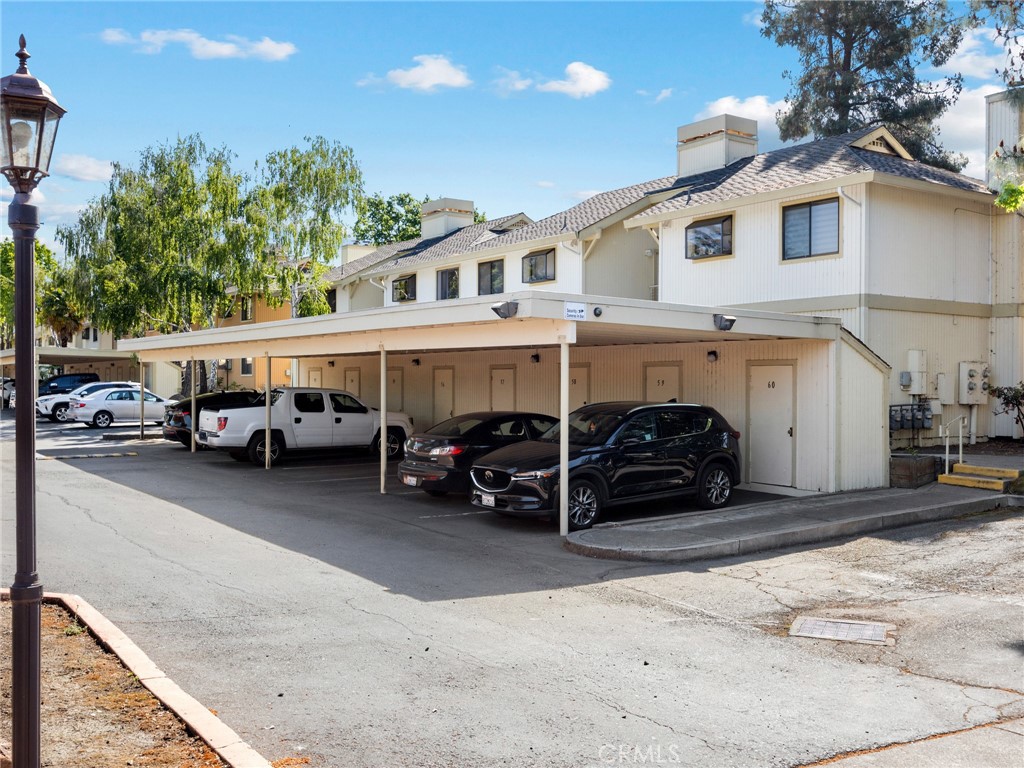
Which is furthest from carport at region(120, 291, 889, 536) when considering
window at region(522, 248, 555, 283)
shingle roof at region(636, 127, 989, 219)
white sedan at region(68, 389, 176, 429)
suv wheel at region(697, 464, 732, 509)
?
white sedan at region(68, 389, 176, 429)

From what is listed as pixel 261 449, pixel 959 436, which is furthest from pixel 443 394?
pixel 959 436

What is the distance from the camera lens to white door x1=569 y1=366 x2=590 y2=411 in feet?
62.2

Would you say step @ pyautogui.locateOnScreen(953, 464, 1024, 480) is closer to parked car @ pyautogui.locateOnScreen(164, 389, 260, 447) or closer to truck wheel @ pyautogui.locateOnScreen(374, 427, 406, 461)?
truck wheel @ pyautogui.locateOnScreen(374, 427, 406, 461)

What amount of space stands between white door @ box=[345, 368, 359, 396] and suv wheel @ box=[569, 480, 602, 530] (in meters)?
17.0

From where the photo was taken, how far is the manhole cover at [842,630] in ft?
23.9

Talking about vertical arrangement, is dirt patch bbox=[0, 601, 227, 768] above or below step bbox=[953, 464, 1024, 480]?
below

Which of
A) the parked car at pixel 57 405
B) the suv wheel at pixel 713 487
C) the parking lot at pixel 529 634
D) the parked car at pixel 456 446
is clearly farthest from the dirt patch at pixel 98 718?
the parked car at pixel 57 405

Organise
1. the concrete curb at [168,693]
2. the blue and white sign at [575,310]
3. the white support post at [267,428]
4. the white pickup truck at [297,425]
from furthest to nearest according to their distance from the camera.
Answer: the white pickup truck at [297,425] → the white support post at [267,428] → the blue and white sign at [575,310] → the concrete curb at [168,693]

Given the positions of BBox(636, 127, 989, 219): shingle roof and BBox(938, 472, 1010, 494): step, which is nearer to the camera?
BBox(938, 472, 1010, 494): step

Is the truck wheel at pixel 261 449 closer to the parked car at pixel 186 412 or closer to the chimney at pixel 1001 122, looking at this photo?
the parked car at pixel 186 412

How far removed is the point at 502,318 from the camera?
11539 mm

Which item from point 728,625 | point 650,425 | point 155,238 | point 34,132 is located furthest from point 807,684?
point 155,238

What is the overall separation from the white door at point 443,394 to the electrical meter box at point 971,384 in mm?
12033

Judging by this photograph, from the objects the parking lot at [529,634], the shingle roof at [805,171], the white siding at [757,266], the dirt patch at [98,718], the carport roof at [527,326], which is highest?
the shingle roof at [805,171]
